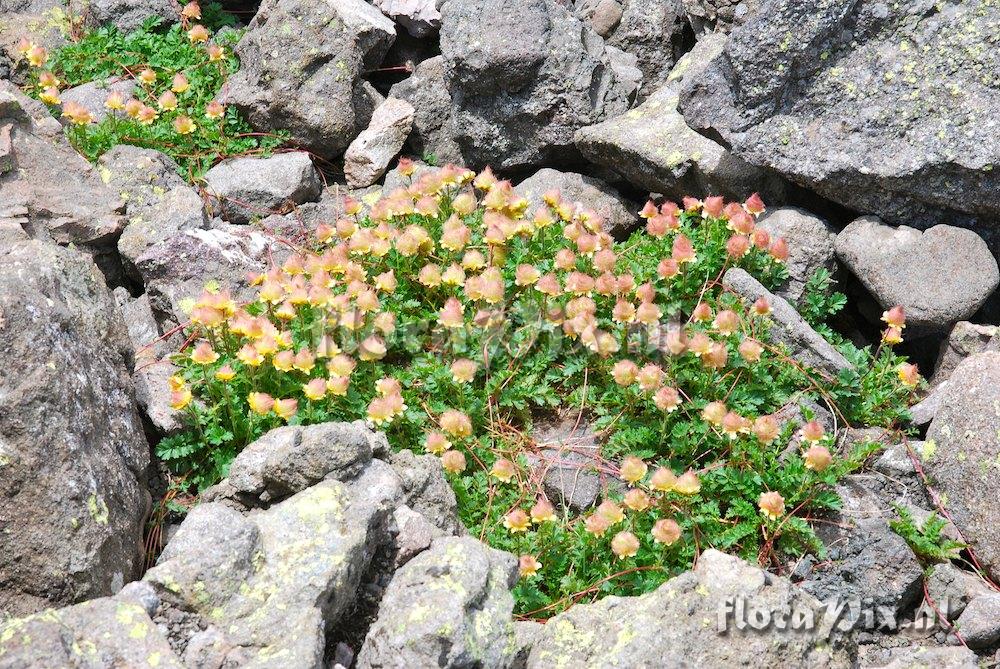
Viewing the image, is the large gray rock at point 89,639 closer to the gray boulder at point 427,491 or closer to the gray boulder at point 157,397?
the gray boulder at point 427,491

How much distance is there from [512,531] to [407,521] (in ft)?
2.85

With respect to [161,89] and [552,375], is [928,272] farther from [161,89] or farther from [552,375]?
[161,89]

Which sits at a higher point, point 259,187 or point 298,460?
point 298,460

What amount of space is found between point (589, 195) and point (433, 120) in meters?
1.72

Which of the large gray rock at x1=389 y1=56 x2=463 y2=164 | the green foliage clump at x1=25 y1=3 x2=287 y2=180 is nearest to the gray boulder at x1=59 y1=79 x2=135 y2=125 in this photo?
the green foliage clump at x1=25 y1=3 x2=287 y2=180

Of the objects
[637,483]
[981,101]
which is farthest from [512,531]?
[981,101]

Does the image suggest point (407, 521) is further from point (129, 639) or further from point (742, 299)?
point (742, 299)

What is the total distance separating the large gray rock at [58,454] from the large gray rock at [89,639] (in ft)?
2.61

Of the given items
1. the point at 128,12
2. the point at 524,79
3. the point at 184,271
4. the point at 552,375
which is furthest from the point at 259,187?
the point at 552,375

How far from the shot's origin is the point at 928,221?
6.53 m

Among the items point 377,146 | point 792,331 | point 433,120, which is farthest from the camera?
point 433,120

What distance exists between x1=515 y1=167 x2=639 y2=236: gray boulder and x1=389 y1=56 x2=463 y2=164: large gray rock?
955 millimetres

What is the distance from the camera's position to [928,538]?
205 inches

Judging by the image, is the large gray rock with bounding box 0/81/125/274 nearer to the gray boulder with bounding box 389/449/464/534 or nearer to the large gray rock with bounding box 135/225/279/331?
the large gray rock with bounding box 135/225/279/331
